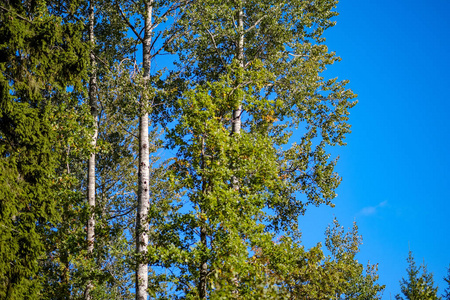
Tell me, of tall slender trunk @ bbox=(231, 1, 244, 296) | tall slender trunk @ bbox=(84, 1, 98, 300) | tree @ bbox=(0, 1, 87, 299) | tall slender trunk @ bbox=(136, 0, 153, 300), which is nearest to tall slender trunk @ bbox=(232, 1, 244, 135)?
tall slender trunk @ bbox=(231, 1, 244, 296)

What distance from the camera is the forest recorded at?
11.8 m

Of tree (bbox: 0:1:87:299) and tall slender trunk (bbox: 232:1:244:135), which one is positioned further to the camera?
tall slender trunk (bbox: 232:1:244:135)

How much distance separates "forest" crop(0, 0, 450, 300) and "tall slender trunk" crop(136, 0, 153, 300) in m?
0.04

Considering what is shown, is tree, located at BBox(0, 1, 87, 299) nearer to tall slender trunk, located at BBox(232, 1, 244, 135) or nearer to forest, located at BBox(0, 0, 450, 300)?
forest, located at BBox(0, 0, 450, 300)

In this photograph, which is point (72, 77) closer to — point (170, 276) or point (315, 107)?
point (170, 276)

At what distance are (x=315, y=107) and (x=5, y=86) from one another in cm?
1143

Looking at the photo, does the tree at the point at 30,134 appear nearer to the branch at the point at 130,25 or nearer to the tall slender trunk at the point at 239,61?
the branch at the point at 130,25

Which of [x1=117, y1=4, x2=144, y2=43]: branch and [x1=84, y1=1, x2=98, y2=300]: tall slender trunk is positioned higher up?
[x1=117, y1=4, x2=144, y2=43]: branch

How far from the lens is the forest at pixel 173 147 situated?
11.8 metres

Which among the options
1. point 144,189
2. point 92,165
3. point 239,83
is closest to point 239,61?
point 239,83

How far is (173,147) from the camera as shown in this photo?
13711 mm

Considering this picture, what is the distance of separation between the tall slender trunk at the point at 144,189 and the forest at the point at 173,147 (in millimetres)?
38

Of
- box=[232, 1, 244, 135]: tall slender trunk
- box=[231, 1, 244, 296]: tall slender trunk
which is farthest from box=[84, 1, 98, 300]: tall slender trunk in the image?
box=[232, 1, 244, 135]: tall slender trunk

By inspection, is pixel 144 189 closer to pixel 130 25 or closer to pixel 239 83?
pixel 239 83
